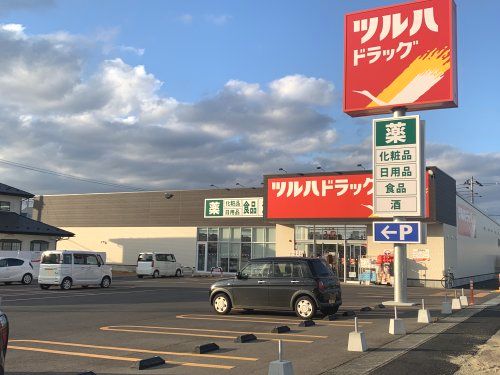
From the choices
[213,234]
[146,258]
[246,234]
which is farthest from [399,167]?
[213,234]

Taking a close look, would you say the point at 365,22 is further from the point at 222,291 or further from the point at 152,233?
the point at 152,233

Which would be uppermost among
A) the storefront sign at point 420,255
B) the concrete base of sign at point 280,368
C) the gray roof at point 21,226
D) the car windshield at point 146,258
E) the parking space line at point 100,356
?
the gray roof at point 21,226

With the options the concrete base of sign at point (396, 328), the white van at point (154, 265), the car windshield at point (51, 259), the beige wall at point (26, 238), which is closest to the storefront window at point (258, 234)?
the white van at point (154, 265)

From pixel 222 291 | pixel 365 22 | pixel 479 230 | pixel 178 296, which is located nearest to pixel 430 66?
pixel 365 22

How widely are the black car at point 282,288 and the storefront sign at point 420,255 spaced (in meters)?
17.8

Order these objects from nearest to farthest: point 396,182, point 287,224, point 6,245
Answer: point 396,182
point 287,224
point 6,245

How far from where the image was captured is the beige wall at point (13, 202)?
134 feet

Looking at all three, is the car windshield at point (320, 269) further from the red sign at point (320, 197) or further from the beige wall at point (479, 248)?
the beige wall at point (479, 248)

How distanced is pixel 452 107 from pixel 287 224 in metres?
17.1

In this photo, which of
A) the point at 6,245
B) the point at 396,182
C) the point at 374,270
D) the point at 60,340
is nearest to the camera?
the point at 60,340

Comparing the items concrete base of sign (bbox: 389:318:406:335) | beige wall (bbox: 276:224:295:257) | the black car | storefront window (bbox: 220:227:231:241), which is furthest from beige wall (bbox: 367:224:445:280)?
concrete base of sign (bbox: 389:318:406:335)

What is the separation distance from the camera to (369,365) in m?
8.32

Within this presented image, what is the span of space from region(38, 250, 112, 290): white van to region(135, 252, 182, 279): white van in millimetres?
11641

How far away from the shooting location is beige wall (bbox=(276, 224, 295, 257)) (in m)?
35.2
